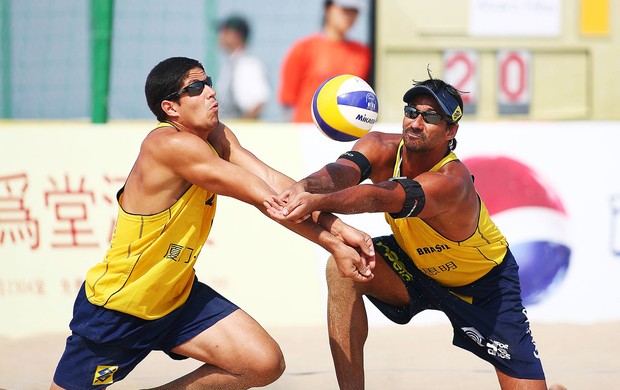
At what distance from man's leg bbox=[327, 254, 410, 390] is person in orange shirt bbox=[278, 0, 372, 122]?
4129 mm

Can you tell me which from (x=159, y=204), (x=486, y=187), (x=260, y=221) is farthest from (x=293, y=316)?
(x=159, y=204)

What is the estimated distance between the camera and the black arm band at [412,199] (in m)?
4.02

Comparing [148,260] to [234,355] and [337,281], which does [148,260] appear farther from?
[337,281]

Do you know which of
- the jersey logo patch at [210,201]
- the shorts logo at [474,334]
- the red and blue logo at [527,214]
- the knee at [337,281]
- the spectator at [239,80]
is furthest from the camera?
the spectator at [239,80]

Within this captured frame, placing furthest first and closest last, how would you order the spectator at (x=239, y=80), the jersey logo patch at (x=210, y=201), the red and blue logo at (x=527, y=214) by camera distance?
the spectator at (x=239, y=80), the red and blue logo at (x=527, y=214), the jersey logo patch at (x=210, y=201)

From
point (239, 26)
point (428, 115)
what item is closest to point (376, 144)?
point (428, 115)

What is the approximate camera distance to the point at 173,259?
4020 mm

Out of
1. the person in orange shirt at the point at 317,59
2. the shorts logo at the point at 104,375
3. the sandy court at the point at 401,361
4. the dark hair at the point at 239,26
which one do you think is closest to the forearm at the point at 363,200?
the shorts logo at the point at 104,375

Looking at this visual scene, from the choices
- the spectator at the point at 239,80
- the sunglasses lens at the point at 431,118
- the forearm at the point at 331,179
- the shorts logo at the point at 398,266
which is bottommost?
the shorts logo at the point at 398,266

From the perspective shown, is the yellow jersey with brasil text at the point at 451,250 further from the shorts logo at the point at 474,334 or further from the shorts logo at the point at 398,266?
the shorts logo at the point at 474,334

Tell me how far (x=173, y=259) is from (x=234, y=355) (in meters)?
0.51

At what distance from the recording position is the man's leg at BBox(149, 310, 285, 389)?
4086 mm

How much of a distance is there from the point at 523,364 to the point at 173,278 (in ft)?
5.58

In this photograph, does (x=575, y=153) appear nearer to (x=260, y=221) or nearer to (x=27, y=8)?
(x=260, y=221)
